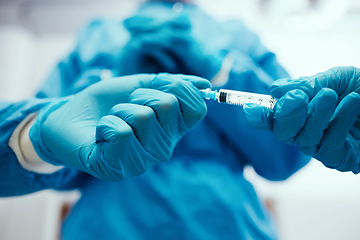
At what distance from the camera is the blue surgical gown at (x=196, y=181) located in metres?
0.71

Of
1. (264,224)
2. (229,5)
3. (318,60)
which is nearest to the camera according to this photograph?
(318,60)

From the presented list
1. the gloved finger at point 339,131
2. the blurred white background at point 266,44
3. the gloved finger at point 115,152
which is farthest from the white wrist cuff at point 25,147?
the blurred white background at point 266,44

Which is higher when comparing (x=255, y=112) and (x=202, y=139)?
(x=255, y=112)

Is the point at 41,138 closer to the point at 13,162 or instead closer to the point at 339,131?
the point at 13,162

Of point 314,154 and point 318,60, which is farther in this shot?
point 318,60

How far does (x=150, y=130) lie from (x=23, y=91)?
57.8 inches

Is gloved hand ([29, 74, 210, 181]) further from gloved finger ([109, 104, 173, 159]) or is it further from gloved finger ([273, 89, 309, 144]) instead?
gloved finger ([273, 89, 309, 144])

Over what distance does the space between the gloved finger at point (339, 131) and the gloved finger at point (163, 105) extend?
0.23m

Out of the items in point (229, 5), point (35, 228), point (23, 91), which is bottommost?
point (35, 228)

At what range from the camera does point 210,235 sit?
711mm

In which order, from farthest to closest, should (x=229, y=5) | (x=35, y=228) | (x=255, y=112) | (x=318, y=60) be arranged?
(x=229, y=5), (x=35, y=228), (x=318, y=60), (x=255, y=112)

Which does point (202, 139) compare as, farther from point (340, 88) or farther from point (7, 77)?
point (7, 77)

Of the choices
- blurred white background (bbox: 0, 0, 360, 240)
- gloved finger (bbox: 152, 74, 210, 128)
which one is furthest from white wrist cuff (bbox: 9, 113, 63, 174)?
blurred white background (bbox: 0, 0, 360, 240)

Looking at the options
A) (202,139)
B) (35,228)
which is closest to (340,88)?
(202,139)
